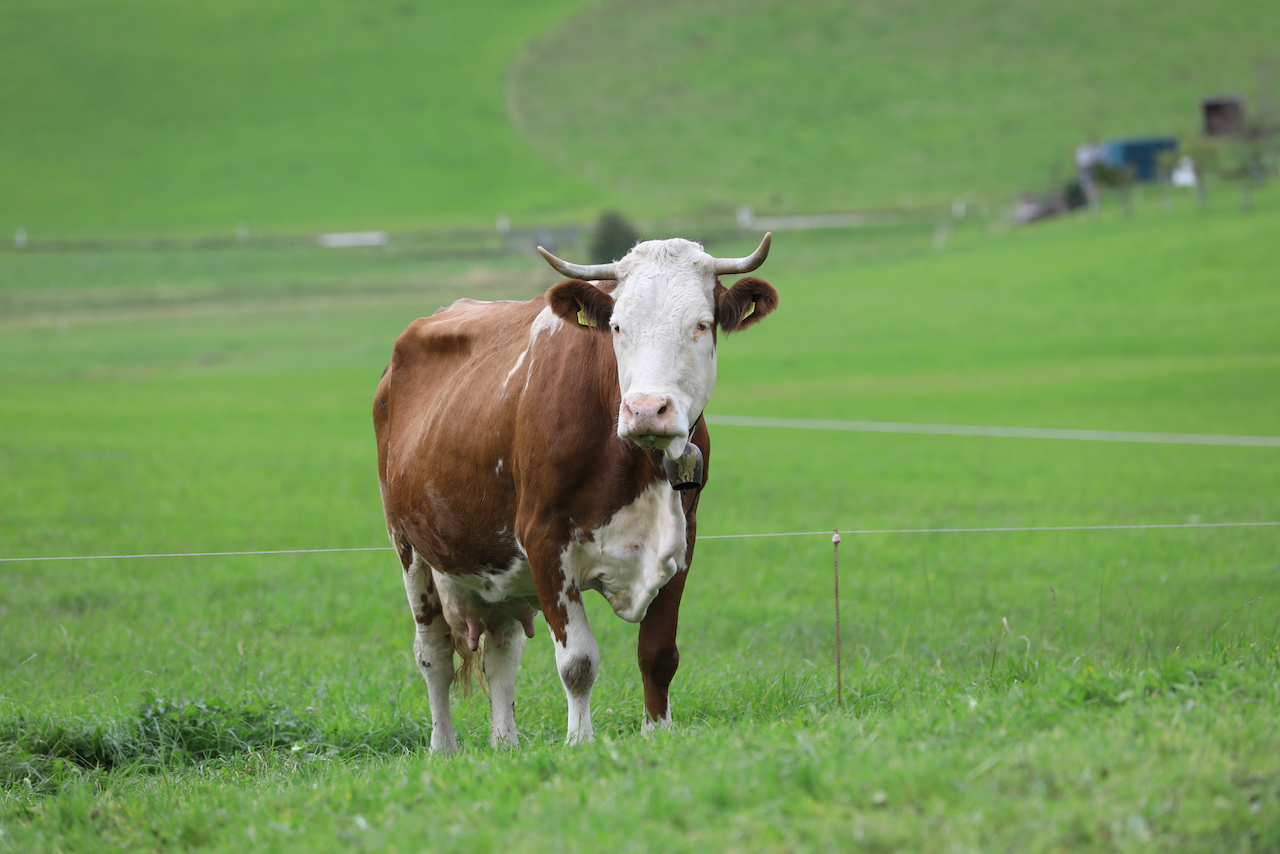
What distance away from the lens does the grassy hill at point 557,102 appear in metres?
A: 81.4

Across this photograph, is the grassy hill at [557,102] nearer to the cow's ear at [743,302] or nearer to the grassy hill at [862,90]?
the grassy hill at [862,90]

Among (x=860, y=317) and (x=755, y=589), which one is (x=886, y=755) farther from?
(x=860, y=317)

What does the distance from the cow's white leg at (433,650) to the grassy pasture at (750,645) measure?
20 cm

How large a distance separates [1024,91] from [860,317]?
61.2 meters

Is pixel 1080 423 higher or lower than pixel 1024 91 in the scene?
lower

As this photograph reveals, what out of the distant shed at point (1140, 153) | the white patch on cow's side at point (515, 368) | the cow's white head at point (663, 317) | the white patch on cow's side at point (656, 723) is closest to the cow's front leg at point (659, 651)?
the white patch on cow's side at point (656, 723)

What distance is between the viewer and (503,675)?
672 cm

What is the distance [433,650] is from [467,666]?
233mm

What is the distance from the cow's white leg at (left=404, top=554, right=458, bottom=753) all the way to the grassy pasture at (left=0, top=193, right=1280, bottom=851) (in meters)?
0.20

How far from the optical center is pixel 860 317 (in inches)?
1625

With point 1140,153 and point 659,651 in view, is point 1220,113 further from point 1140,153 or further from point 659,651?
point 659,651

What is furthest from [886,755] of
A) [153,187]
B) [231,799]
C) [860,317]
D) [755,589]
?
[153,187]

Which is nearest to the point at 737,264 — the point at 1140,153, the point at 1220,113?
the point at 1140,153

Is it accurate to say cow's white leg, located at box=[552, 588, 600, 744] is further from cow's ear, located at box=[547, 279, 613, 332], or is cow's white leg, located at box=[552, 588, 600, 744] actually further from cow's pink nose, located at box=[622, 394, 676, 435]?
cow's ear, located at box=[547, 279, 613, 332]
